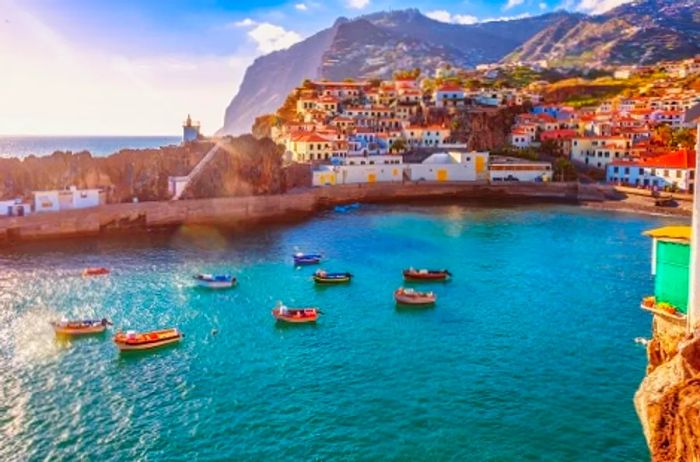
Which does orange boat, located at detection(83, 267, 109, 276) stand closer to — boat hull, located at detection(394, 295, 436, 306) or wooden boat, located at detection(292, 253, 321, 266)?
wooden boat, located at detection(292, 253, 321, 266)

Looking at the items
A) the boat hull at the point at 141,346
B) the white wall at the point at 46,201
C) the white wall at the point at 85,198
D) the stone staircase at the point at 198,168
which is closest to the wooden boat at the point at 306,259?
the boat hull at the point at 141,346

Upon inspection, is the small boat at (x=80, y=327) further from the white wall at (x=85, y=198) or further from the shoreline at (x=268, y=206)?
the white wall at (x=85, y=198)

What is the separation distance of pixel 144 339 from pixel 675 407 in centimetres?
2778

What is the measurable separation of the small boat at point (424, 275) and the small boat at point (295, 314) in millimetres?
10746

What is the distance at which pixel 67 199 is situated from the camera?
66688mm

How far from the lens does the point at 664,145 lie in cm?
9894

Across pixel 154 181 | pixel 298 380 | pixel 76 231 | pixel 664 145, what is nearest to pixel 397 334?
pixel 298 380

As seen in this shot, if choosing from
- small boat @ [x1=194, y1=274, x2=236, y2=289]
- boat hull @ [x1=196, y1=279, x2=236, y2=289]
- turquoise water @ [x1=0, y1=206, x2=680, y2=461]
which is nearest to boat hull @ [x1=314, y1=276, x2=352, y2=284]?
turquoise water @ [x1=0, y1=206, x2=680, y2=461]

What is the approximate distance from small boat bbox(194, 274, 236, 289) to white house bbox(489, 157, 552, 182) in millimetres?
58873

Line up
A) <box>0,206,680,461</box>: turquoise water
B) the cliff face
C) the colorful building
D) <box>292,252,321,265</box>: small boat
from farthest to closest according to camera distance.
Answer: <box>292,252,321,265</box>: small boat
<box>0,206,680,461</box>: turquoise water
the colorful building
the cliff face

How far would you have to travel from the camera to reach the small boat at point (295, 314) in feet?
120

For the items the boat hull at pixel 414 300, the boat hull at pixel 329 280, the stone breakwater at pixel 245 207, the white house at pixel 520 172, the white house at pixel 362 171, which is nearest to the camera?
the boat hull at pixel 414 300

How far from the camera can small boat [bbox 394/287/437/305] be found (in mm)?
39906

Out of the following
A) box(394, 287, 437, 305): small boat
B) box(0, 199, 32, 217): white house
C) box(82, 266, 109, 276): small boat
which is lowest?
box(394, 287, 437, 305): small boat
